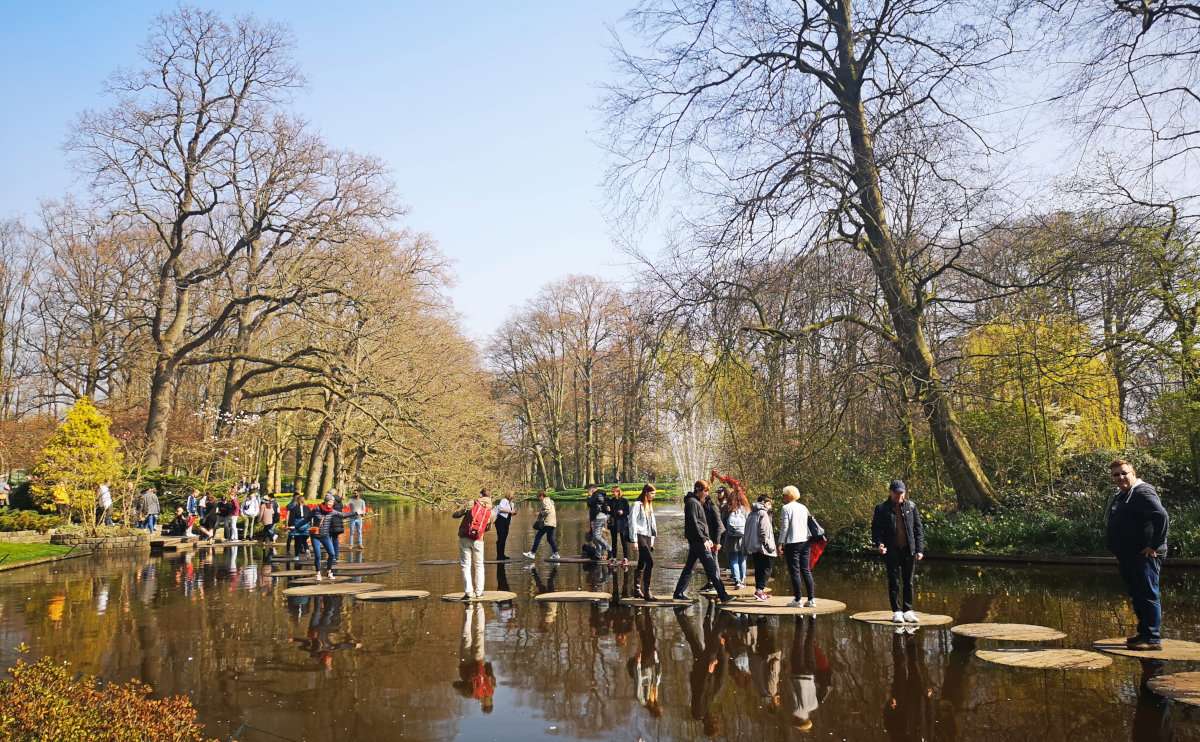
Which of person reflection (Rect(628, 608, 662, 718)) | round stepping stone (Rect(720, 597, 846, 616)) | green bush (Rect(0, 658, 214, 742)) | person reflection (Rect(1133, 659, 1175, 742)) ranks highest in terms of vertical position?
green bush (Rect(0, 658, 214, 742))

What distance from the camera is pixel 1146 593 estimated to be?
8.76 m

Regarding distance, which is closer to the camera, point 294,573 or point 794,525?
point 794,525

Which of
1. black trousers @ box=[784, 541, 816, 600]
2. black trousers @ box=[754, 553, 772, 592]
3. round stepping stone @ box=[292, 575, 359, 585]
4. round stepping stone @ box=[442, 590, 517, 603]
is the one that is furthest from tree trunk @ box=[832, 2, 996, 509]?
round stepping stone @ box=[292, 575, 359, 585]

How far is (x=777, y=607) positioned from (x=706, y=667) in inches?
147

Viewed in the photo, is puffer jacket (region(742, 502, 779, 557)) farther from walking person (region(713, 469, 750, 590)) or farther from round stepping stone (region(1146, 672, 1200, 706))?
round stepping stone (region(1146, 672, 1200, 706))

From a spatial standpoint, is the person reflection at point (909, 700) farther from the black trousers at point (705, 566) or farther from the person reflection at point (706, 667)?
the black trousers at point (705, 566)

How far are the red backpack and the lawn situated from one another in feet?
37.7

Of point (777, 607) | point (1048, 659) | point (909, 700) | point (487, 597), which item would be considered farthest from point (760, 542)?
point (909, 700)

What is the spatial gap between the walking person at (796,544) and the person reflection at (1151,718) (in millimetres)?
4798

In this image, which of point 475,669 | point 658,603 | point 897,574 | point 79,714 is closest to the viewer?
point 79,714

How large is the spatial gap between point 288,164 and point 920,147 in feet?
76.0

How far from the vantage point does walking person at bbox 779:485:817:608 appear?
39.4 ft

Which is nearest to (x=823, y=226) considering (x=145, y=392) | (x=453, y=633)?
(x=453, y=633)

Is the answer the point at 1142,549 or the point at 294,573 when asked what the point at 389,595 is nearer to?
the point at 294,573
